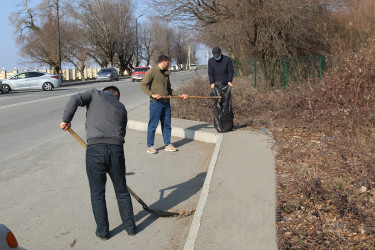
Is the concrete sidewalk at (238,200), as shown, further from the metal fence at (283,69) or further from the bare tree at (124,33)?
the bare tree at (124,33)

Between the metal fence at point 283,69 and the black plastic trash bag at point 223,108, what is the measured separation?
28.5 ft

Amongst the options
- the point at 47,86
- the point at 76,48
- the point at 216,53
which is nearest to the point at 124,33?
the point at 76,48

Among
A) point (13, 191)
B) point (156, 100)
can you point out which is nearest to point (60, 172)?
point (13, 191)

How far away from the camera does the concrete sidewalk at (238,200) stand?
361 cm

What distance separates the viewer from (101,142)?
13.1 feet

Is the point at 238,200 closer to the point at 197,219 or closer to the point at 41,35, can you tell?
the point at 197,219

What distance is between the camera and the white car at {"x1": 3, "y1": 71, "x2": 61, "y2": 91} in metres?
27.4

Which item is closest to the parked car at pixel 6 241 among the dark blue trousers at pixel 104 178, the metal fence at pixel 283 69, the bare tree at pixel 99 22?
the dark blue trousers at pixel 104 178

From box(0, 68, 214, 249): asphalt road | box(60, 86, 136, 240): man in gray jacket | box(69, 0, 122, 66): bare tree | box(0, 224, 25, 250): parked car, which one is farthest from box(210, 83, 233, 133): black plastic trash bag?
box(69, 0, 122, 66): bare tree

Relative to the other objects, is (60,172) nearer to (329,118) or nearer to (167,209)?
(167,209)

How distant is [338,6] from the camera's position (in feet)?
59.5

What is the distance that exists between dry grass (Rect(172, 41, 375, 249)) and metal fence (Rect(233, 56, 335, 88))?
5.50 meters

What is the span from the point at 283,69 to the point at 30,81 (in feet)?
61.1

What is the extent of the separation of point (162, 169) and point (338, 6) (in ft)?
49.2
